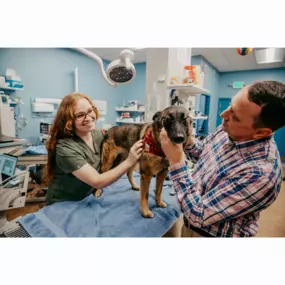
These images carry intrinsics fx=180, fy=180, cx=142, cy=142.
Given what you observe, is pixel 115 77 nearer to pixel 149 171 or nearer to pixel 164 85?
pixel 164 85

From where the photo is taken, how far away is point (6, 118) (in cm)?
85

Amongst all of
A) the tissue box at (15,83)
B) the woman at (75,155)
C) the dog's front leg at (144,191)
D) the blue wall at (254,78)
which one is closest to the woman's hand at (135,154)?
the woman at (75,155)

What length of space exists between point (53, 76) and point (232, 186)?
0.92 m

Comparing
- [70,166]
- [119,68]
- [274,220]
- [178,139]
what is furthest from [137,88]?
[274,220]

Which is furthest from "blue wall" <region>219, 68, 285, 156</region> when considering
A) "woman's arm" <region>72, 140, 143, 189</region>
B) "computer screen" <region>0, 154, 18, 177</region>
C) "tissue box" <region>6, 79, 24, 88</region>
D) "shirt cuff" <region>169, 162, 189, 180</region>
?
"computer screen" <region>0, 154, 18, 177</region>

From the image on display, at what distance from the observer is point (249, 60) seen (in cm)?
80

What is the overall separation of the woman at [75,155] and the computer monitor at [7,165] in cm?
16

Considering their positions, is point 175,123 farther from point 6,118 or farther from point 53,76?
point 6,118

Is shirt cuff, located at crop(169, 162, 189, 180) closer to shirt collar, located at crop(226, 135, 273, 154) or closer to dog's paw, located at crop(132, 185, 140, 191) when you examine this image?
shirt collar, located at crop(226, 135, 273, 154)

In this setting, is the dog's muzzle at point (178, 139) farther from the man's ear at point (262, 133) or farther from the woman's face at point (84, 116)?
the woman's face at point (84, 116)

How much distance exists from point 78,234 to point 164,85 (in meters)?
0.82

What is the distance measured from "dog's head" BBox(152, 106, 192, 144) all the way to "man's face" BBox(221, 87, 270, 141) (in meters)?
0.17
